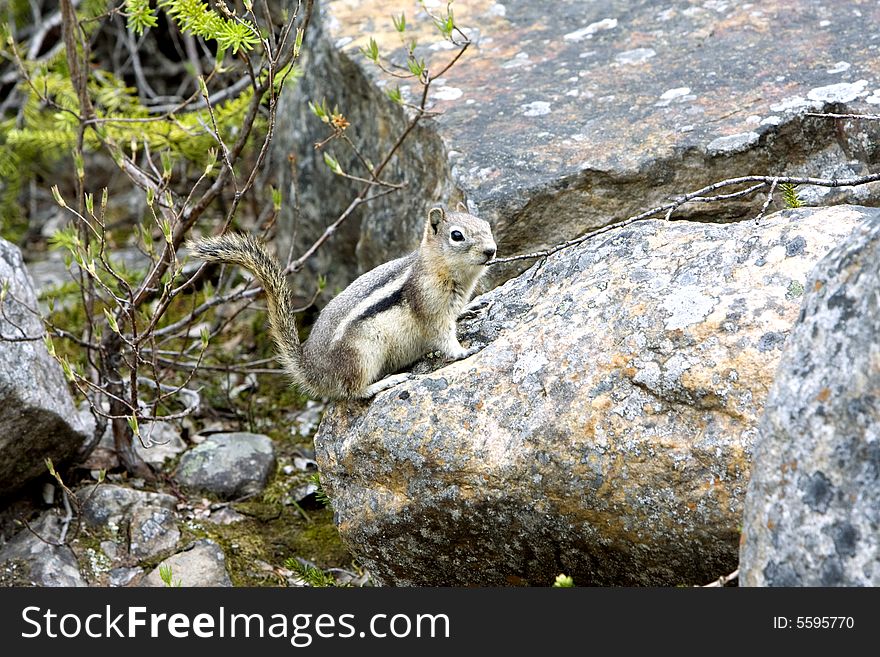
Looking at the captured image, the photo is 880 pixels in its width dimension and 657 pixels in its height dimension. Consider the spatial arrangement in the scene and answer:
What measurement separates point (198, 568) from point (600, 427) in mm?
2679

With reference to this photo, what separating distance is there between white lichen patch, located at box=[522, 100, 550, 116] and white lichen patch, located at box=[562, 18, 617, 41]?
865mm

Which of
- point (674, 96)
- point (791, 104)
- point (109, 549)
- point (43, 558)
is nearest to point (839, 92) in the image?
point (791, 104)

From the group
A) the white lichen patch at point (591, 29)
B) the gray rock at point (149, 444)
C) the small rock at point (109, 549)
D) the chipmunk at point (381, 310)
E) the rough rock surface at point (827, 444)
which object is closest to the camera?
the rough rock surface at point (827, 444)

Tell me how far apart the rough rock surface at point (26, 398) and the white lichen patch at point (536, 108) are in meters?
3.16

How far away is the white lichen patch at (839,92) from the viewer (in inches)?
228

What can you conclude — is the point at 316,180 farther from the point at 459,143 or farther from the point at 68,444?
the point at 68,444

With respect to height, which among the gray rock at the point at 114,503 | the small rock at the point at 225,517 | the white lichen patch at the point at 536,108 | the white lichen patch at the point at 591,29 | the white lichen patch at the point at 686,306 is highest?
the white lichen patch at the point at 591,29

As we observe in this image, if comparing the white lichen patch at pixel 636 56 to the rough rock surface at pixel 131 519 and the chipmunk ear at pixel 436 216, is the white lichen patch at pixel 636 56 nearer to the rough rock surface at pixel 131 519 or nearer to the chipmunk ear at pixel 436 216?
→ the chipmunk ear at pixel 436 216

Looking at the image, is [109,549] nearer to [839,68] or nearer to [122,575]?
[122,575]

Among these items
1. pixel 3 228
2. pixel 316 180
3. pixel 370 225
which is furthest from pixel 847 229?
pixel 3 228

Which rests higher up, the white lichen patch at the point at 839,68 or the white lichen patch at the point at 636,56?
the white lichen patch at the point at 636,56

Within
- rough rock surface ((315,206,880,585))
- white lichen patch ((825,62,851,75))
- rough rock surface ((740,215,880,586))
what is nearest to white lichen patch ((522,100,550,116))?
white lichen patch ((825,62,851,75))

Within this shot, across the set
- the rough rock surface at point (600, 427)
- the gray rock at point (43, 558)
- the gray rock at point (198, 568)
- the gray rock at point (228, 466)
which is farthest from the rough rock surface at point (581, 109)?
the gray rock at point (43, 558)

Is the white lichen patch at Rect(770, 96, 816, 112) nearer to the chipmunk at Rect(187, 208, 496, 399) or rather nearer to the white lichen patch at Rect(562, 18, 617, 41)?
the white lichen patch at Rect(562, 18, 617, 41)
